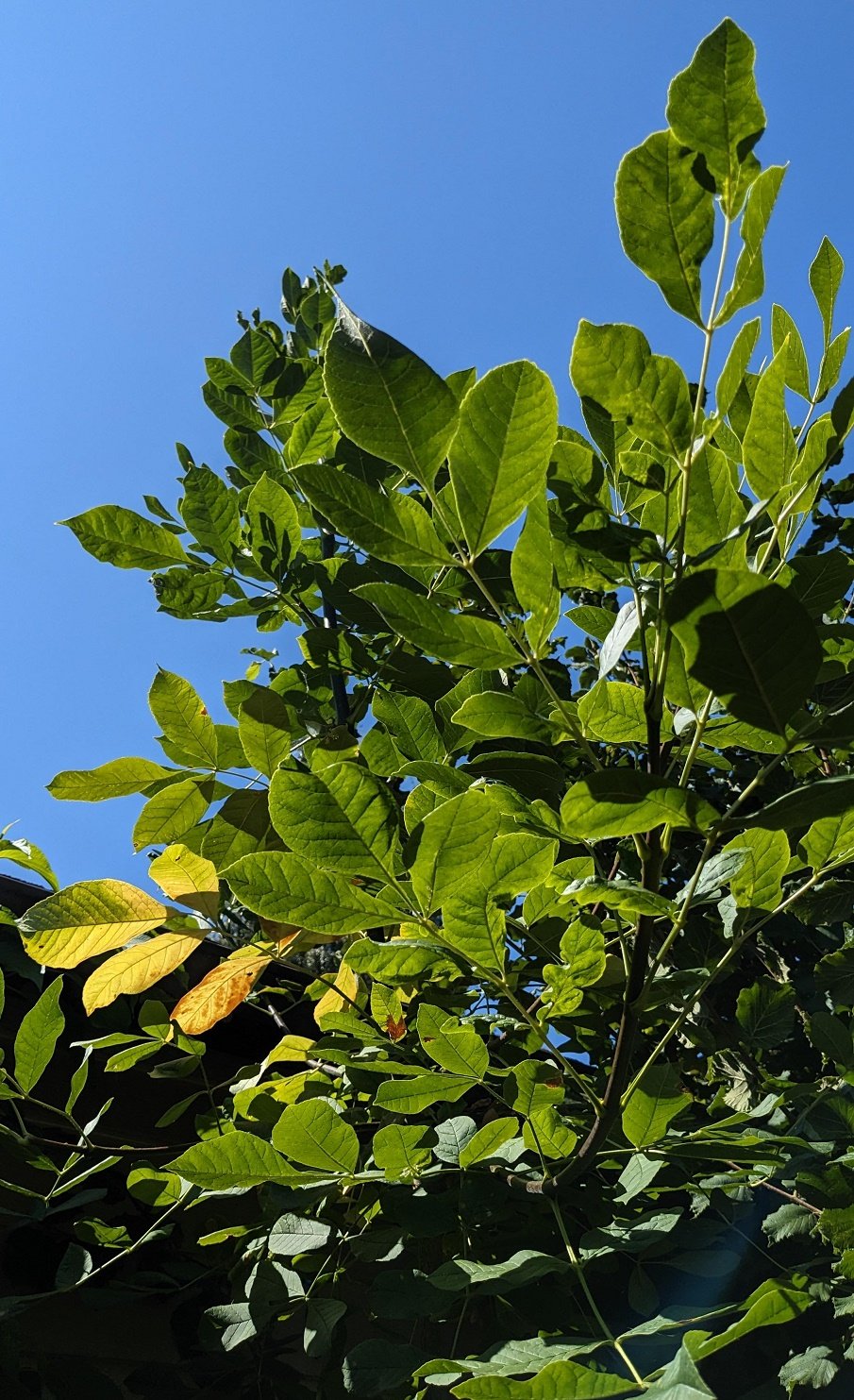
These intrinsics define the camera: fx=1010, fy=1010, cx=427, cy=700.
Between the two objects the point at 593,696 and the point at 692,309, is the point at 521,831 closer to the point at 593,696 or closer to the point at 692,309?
the point at 593,696

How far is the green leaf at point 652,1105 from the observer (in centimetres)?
78

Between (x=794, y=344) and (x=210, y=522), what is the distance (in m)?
0.80

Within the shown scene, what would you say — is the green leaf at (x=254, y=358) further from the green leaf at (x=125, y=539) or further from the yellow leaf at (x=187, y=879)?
the yellow leaf at (x=187, y=879)

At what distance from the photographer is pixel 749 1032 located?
1188mm

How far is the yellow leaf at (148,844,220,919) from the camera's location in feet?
3.03

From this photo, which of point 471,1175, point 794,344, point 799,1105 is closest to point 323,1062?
point 471,1175

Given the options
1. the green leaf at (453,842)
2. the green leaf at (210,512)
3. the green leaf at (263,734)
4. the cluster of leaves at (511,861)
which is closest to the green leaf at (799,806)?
the cluster of leaves at (511,861)

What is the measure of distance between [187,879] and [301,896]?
35 cm

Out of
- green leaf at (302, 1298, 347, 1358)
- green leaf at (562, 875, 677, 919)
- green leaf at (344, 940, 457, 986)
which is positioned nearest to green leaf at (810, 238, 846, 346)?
green leaf at (562, 875, 677, 919)

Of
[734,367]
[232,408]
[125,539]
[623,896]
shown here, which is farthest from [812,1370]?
[232,408]

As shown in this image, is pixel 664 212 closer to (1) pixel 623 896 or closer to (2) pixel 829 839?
(1) pixel 623 896

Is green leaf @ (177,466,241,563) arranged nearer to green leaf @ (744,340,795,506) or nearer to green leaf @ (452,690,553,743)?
green leaf @ (452,690,553,743)

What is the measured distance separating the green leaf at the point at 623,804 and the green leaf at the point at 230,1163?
40cm

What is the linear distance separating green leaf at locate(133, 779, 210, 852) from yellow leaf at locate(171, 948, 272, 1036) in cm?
15
